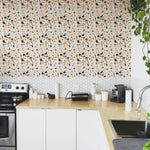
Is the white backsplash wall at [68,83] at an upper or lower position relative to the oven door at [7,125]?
upper

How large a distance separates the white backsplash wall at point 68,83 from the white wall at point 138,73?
0.32 m

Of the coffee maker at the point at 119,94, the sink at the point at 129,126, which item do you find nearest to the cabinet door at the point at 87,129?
the coffee maker at the point at 119,94

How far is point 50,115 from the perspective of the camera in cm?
267

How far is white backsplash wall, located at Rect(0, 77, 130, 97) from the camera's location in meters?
3.23

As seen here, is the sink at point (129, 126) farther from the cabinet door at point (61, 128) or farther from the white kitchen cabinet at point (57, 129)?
the cabinet door at point (61, 128)

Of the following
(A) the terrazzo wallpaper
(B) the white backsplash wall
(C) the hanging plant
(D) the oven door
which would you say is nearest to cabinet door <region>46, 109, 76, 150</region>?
(D) the oven door

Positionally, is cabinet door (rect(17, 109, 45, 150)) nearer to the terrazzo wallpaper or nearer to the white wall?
the terrazzo wallpaper

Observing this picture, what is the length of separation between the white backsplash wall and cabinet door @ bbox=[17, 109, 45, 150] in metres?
0.66

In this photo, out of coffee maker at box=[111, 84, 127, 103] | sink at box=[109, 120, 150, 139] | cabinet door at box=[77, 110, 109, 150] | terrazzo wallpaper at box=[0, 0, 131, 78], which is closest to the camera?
sink at box=[109, 120, 150, 139]

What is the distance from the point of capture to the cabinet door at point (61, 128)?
8.72 ft

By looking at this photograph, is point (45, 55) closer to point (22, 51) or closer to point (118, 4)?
point (22, 51)

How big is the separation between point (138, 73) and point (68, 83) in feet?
3.76

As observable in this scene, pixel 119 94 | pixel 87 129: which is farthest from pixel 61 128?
pixel 119 94

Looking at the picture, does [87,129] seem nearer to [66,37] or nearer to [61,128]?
[61,128]
